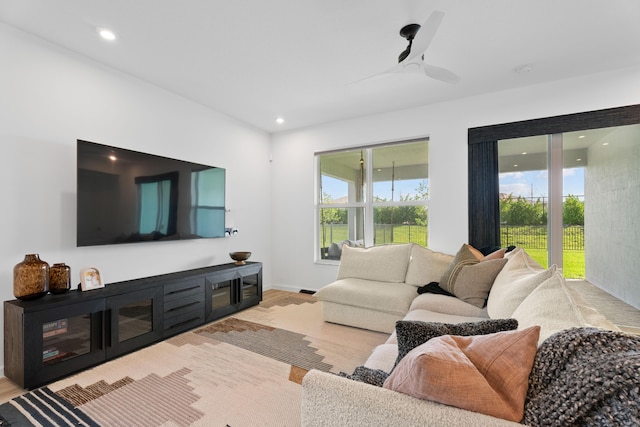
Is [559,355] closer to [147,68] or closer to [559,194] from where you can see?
[559,194]

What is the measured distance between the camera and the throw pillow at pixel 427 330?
1030mm

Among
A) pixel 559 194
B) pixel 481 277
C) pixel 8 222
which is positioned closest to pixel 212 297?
pixel 8 222

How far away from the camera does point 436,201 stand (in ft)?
12.8

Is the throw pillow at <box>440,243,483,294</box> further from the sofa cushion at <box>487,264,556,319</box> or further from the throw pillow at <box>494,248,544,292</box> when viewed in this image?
the sofa cushion at <box>487,264,556,319</box>

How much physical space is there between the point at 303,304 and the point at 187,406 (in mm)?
2292

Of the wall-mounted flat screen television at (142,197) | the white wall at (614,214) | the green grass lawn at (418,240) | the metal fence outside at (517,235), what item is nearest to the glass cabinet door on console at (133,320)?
the wall-mounted flat screen television at (142,197)

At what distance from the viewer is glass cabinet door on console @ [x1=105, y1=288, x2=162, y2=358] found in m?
2.43

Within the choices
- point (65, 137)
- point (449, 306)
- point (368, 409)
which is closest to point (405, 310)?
point (449, 306)

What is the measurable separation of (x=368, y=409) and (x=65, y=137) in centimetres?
319

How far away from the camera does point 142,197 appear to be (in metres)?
3.01

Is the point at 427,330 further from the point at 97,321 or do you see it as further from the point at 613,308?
the point at 613,308

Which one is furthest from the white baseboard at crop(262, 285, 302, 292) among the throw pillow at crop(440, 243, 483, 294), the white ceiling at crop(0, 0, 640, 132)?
the white ceiling at crop(0, 0, 640, 132)

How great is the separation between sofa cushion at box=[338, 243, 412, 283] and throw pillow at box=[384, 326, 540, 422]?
8.46 feet

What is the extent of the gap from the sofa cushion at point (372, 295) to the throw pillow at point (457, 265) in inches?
13.6
